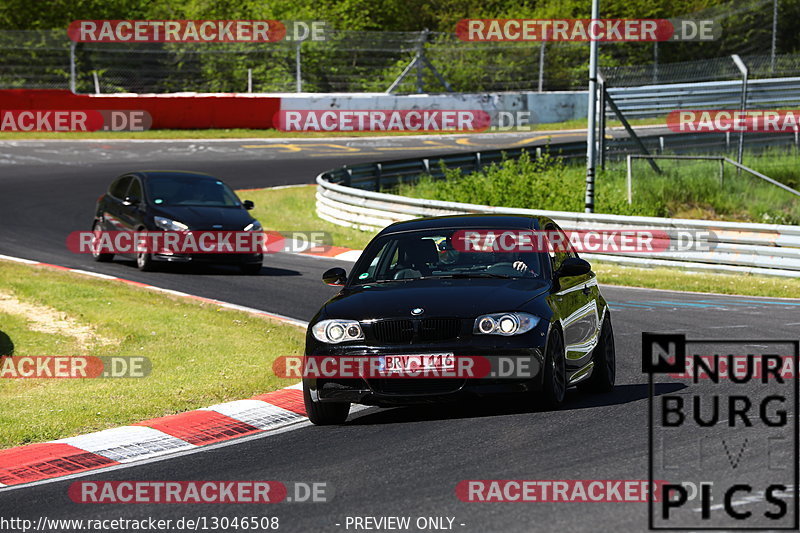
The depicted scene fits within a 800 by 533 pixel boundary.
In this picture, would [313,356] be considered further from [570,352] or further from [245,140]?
[245,140]

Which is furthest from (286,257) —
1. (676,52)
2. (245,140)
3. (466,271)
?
(676,52)

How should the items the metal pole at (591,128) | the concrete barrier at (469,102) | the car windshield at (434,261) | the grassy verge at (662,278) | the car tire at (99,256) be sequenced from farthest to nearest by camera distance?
the concrete barrier at (469,102)
the metal pole at (591,128)
the car tire at (99,256)
the grassy verge at (662,278)
the car windshield at (434,261)

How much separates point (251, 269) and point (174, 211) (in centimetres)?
152

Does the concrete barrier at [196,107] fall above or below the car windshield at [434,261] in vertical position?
below

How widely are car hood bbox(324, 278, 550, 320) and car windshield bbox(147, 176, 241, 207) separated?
11479 millimetres

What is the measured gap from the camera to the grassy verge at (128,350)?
32.6 feet

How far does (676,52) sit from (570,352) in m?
54.3

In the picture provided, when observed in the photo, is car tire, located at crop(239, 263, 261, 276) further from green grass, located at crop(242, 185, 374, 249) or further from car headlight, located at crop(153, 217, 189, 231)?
green grass, located at crop(242, 185, 374, 249)

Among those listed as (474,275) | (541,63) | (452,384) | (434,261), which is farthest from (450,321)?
(541,63)

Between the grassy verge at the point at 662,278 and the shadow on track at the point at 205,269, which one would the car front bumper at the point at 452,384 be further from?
the shadow on track at the point at 205,269

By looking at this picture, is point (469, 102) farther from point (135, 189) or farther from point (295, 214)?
point (135, 189)

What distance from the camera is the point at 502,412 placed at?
9.31 m

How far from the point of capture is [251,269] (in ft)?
66.9

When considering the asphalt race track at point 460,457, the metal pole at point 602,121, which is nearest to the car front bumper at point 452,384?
the asphalt race track at point 460,457
